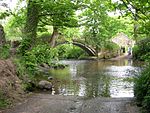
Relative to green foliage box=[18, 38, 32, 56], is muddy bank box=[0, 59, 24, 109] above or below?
below

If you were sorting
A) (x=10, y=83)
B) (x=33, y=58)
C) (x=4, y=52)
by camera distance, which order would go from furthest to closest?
(x=33, y=58) < (x=4, y=52) < (x=10, y=83)

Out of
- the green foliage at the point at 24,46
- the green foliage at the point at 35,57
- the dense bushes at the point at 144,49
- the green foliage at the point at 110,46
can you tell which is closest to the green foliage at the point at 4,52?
the green foliage at the point at 35,57

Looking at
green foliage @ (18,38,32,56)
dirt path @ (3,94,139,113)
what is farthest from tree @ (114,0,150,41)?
green foliage @ (18,38,32,56)

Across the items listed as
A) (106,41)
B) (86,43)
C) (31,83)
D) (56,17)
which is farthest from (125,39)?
(31,83)

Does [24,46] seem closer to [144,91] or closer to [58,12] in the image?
[58,12]

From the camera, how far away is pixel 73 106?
8.19 meters

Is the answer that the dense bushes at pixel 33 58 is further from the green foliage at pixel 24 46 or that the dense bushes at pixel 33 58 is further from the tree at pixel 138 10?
the tree at pixel 138 10

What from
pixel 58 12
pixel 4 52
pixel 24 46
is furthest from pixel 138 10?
pixel 58 12

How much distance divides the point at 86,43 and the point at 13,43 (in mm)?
24826

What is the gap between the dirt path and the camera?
25.1 feet

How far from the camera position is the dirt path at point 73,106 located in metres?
7.66

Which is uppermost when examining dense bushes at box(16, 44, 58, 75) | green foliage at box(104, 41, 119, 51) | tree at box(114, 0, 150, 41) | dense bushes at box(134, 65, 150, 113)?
green foliage at box(104, 41, 119, 51)

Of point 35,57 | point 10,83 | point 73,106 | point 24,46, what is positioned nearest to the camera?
point 73,106

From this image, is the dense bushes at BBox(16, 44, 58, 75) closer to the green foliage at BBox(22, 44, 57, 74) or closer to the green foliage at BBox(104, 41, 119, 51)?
the green foliage at BBox(22, 44, 57, 74)
